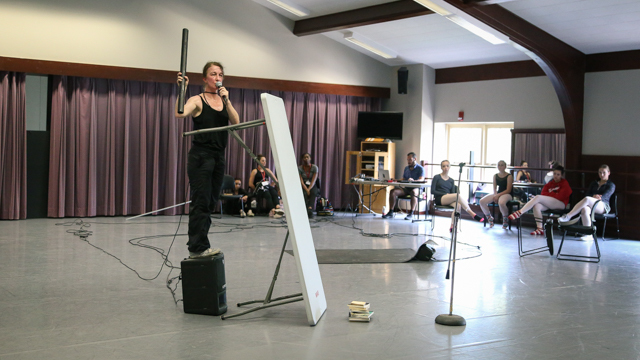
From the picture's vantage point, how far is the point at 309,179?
1042cm

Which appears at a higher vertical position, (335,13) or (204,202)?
(335,13)

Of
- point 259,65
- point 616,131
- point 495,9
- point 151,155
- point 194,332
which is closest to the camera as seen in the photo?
point 194,332

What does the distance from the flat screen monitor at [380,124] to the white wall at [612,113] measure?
3.50m

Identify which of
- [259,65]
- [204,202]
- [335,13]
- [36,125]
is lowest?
[204,202]

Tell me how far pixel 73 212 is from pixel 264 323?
21.4 feet

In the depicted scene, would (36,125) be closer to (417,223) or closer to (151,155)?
(151,155)

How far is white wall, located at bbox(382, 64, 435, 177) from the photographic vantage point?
37.1 ft

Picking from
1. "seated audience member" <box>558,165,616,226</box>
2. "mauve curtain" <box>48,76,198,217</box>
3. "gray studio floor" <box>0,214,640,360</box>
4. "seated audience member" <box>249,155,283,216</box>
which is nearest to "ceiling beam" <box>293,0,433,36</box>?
"seated audience member" <box>249,155,283,216</box>

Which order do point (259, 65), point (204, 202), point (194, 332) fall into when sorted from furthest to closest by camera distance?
point (259, 65) → point (204, 202) → point (194, 332)

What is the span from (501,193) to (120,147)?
21.4ft

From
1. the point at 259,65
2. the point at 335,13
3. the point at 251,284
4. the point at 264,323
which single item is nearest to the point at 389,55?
the point at 335,13

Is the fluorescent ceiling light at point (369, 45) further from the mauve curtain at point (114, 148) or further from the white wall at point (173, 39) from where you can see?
the mauve curtain at point (114, 148)

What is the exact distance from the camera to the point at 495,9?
7.25 m

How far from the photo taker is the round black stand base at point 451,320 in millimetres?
3721
